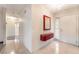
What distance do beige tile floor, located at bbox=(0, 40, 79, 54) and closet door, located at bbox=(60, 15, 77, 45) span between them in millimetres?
102

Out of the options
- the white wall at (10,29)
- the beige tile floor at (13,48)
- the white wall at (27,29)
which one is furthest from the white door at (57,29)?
the white wall at (10,29)

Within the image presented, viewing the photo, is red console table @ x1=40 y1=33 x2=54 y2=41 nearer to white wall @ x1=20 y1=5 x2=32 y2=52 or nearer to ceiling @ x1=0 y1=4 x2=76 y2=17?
white wall @ x1=20 y1=5 x2=32 y2=52

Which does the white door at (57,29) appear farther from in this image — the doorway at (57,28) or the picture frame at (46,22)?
the picture frame at (46,22)

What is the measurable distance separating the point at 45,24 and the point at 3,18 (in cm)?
71

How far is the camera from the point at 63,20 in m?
1.67

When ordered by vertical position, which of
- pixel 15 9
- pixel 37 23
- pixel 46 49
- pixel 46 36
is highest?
pixel 15 9

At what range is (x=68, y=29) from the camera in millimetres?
1660

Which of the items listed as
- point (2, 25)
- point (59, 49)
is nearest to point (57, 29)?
point (59, 49)

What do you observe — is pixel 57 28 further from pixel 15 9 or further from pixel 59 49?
pixel 15 9

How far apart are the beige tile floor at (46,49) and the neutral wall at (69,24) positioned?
0.10 meters

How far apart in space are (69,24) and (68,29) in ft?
0.29

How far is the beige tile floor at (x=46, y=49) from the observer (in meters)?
1.56

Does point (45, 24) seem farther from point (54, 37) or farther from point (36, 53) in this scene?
point (36, 53)

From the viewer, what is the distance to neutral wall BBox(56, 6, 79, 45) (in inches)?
62.2
